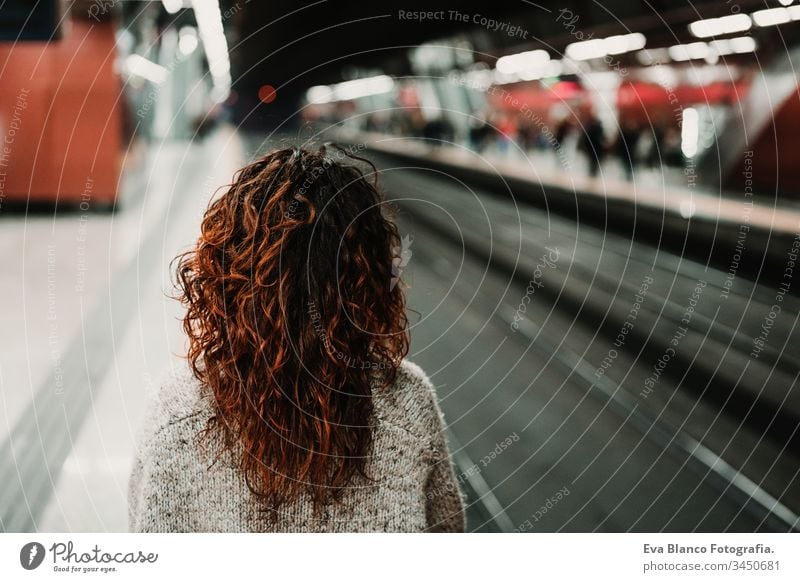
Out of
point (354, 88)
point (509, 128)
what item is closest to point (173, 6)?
point (354, 88)

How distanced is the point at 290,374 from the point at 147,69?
140cm

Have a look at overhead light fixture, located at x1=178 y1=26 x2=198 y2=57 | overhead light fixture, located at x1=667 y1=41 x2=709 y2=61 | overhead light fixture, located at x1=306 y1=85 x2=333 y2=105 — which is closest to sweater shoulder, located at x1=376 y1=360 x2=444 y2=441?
overhead light fixture, located at x1=306 y1=85 x2=333 y2=105

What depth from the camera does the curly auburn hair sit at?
1.20 metres

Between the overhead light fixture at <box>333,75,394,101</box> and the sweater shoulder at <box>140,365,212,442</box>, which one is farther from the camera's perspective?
the overhead light fixture at <box>333,75,394,101</box>

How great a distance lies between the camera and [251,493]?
1259mm

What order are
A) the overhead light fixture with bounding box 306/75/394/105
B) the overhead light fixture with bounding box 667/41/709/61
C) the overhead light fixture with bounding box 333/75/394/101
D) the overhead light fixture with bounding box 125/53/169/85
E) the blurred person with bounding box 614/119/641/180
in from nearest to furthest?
the overhead light fixture with bounding box 667/41/709/61 < the overhead light fixture with bounding box 306/75/394/105 < the overhead light fixture with bounding box 333/75/394/101 < the overhead light fixture with bounding box 125/53/169/85 < the blurred person with bounding box 614/119/641/180

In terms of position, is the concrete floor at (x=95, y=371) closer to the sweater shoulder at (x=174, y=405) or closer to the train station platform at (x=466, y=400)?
the train station platform at (x=466, y=400)

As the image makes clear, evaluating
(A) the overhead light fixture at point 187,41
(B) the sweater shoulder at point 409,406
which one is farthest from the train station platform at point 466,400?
(B) the sweater shoulder at point 409,406

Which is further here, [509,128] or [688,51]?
[509,128]

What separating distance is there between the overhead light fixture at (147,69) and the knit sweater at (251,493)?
2.91 ft

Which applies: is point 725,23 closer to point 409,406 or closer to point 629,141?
point 409,406

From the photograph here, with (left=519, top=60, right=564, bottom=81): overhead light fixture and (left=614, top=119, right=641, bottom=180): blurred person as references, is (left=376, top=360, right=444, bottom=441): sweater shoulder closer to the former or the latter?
(left=519, top=60, right=564, bottom=81): overhead light fixture
